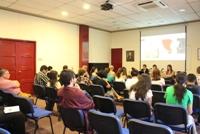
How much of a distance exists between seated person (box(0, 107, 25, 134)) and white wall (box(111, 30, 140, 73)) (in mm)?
8406

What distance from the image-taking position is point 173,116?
2666mm

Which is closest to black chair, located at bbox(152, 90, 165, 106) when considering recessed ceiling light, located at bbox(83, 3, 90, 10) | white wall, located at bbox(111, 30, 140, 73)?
recessed ceiling light, located at bbox(83, 3, 90, 10)

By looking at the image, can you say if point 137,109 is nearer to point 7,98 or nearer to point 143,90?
point 143,90

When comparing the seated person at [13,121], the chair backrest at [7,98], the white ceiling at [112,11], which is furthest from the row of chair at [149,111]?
the white ceiling at [112,11]

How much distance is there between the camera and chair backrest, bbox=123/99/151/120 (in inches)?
114

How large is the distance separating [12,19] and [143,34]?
6.32 meters

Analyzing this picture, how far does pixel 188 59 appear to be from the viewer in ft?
29.7

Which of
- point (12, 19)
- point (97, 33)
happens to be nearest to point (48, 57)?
point (12, 19)

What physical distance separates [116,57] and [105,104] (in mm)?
8369

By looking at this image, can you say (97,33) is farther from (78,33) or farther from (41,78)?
(41,78)

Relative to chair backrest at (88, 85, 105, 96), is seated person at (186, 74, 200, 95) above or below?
above

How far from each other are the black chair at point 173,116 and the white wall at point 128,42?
26.2 feet

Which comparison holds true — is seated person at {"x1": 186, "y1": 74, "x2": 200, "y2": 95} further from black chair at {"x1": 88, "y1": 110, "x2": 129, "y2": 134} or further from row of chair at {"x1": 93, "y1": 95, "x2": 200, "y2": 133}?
black chair at {"x1": 88, "y1": 110, "x2": 129, "y2": 134}

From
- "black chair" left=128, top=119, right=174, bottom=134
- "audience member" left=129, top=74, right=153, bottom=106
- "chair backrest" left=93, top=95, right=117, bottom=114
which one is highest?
"audience member" left=129, top=74, right=153, bottom=106
